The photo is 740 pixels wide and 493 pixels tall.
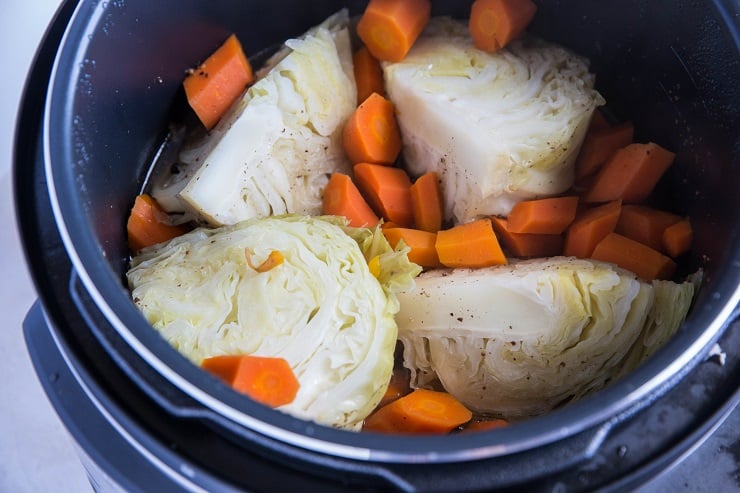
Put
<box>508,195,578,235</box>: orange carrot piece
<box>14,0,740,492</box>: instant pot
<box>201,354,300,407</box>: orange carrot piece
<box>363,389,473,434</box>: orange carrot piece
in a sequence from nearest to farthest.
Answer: <box>14,0,740,492</box>: instant pot → <box>201,354,300,407</box>: orange carrot piece → <box>363,389,473,434</box>: orange carrot piece → <box>508,195,578,235</box>: orange carrot piece

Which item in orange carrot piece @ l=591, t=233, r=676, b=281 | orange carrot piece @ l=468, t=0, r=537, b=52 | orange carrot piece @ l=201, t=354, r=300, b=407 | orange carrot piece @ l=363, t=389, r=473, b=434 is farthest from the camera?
orange carrot piece @ l=468, t=0, r=537, b=52

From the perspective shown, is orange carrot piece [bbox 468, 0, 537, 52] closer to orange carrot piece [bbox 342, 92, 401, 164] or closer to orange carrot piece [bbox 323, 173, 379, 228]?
orange carrot piece [bbox 342, 92, 401, 164]

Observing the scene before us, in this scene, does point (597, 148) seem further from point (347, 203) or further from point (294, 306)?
point (294, 306)

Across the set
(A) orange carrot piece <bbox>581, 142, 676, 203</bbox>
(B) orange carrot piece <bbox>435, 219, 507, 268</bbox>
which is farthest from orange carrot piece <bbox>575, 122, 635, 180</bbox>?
(B) orange carrot piece <bbox>435, 219, 507, 268</bbox>

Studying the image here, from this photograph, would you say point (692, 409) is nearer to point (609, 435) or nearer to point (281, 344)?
point (609, 435)

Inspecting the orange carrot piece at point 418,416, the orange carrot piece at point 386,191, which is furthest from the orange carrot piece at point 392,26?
the orange carrot piece at point 418,416
